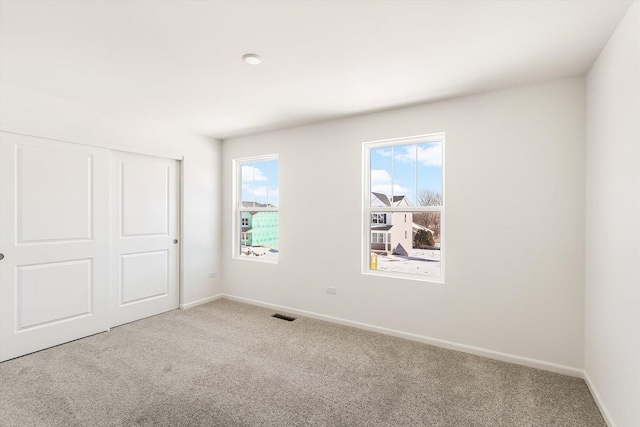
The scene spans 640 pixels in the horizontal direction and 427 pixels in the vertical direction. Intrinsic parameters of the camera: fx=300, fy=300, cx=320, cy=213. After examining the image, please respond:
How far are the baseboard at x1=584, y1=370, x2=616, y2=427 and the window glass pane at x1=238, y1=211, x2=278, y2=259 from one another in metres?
3.42

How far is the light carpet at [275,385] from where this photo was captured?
1.96 meters

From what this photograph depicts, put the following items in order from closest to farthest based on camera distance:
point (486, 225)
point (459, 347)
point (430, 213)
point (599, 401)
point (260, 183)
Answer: point (599, 401), point (486, 225), point (459, 347), point (430, 213), point (260, 183)

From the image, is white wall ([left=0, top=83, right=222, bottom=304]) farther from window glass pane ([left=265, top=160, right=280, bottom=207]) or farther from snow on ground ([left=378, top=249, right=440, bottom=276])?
snow on ground ([left=378, top=249, right=440, bottom=276])

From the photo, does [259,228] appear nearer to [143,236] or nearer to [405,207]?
[143,236]

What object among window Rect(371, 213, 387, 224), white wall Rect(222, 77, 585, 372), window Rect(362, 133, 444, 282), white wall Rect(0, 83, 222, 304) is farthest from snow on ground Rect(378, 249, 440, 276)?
white wall Rect(0, 83, 222, 304)

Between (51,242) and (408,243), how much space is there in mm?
3643

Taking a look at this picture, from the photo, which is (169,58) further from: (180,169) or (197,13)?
(180,169)

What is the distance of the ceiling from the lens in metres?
1.70

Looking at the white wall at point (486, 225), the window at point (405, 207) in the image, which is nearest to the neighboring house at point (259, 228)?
the white wall at point (486, 225)

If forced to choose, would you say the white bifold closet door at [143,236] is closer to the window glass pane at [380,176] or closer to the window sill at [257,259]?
the window sill at [257,259]

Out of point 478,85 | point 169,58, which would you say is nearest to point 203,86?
point 169,58

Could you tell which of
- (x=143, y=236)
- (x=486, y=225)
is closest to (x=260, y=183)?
(x=143, y=236)

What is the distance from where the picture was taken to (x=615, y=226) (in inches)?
72.6

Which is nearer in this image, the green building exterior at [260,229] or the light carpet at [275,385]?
the light carpet at [275,385]
